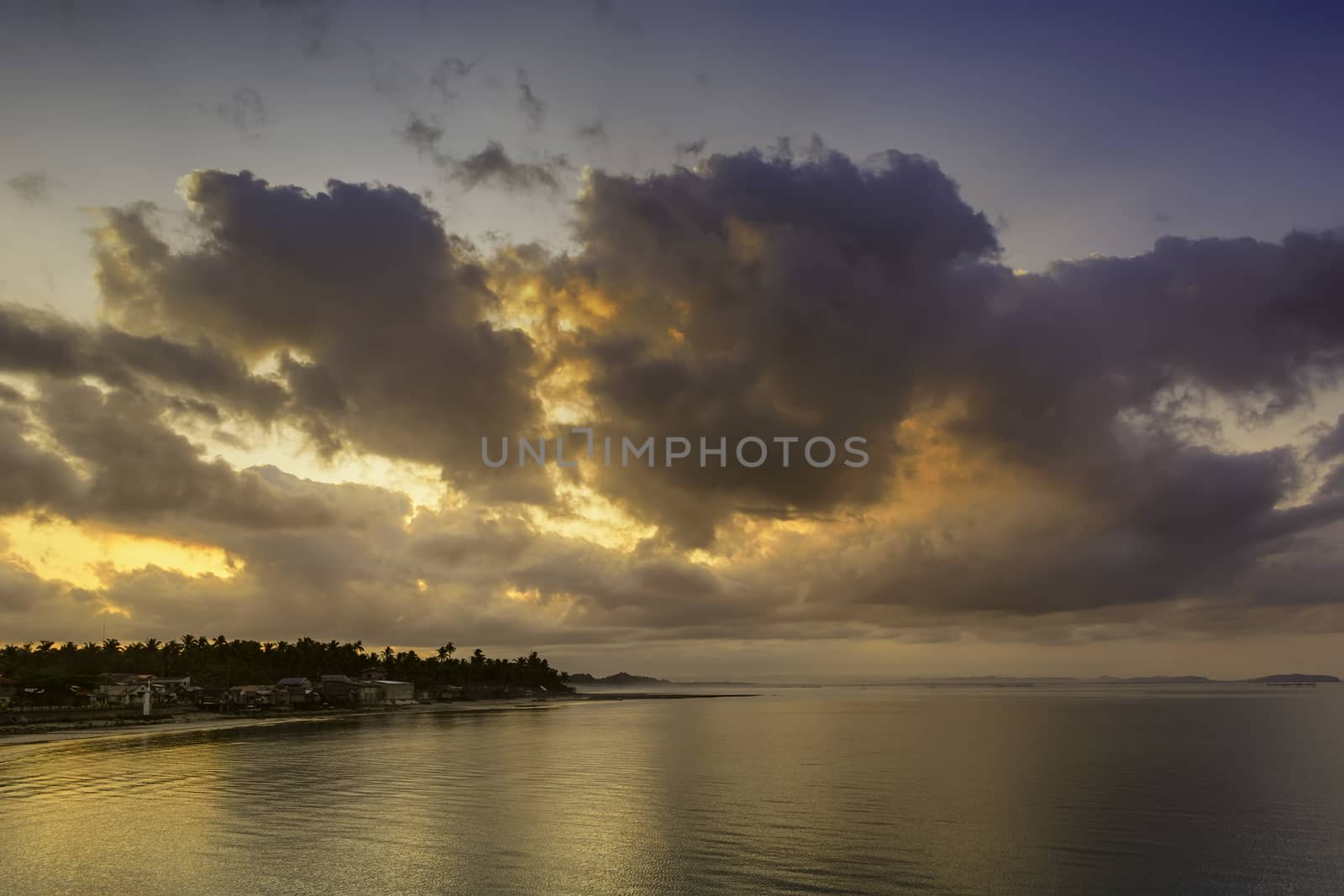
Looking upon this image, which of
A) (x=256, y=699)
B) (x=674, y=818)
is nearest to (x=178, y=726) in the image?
(x=256, y=699)

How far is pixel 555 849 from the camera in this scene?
136 ft

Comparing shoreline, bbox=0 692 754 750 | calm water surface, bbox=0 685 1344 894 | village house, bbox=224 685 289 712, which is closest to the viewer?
calm water surface, bbox=0 685 1344 894

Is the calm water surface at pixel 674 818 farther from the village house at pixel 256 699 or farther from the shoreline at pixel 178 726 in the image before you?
the village house at pixel 256 699

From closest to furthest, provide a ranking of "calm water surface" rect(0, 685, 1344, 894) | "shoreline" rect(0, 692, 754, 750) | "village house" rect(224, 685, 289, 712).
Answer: "calm water surface" rect(0, 685, 1344, 894) < "shoreline" rect(0, 692, 754, 750) < "village house" rect(224, 685, 289, 712)

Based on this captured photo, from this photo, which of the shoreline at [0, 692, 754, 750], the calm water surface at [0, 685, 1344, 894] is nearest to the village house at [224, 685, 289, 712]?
the shoreline at [0, 692, 754, 750]

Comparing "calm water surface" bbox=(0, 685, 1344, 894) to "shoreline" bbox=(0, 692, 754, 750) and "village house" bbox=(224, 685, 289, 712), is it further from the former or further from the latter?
"village house" bbox=(224, 685, 289, 712)

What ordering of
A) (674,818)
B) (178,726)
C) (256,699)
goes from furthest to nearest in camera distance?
(256,699), (178,726), (674,818)

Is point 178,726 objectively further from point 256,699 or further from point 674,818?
point 674,818

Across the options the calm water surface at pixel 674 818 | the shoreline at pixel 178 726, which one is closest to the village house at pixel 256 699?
the shoreline at pixel 178 726

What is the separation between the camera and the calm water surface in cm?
3603

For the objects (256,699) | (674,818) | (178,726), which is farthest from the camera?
(256,699)

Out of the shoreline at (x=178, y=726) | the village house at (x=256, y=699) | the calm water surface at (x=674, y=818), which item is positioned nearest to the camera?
the calm water surface at (x=674, y=818)

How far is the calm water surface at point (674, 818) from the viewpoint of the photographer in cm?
3603

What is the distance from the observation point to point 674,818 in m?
50.5
